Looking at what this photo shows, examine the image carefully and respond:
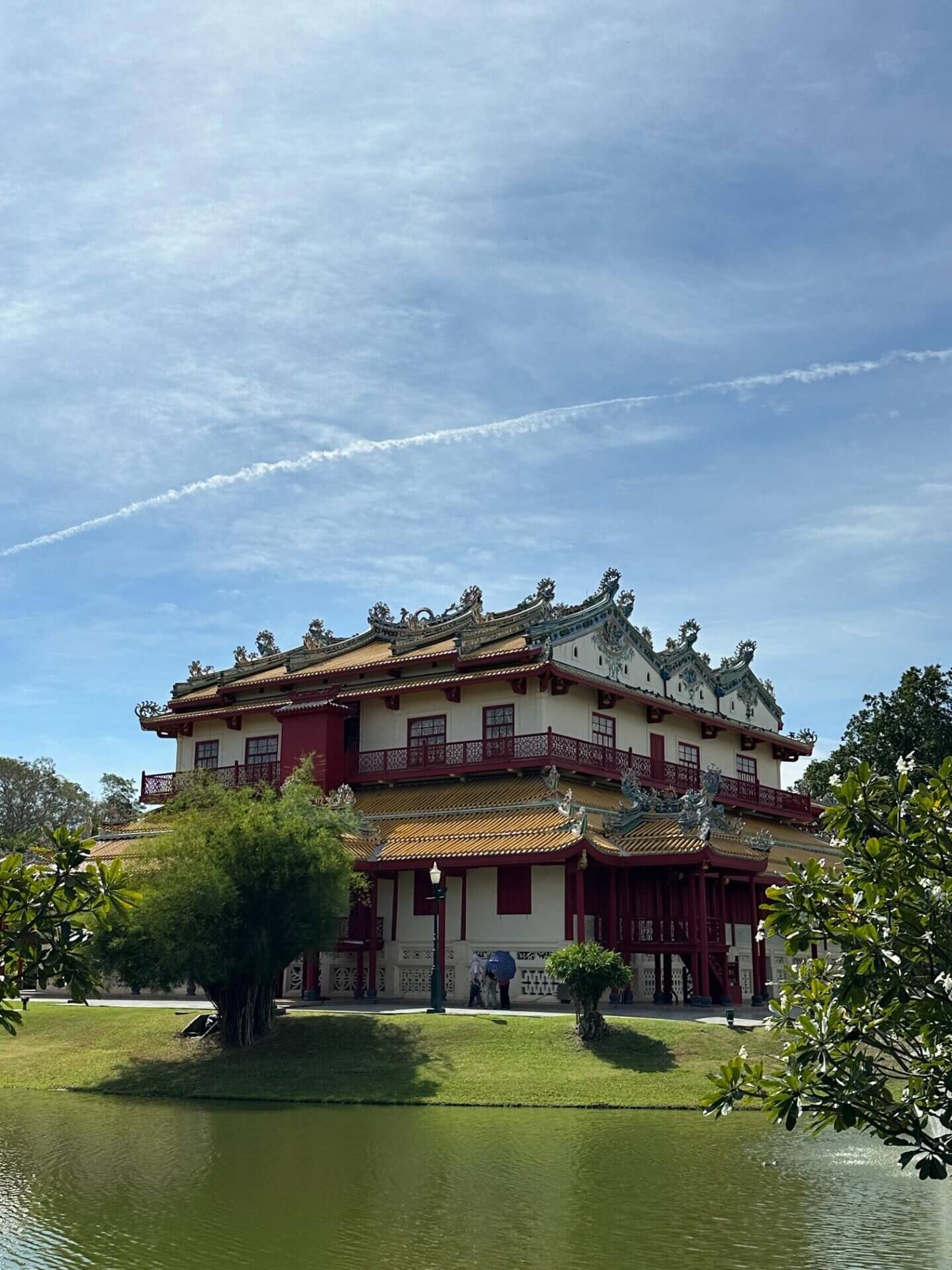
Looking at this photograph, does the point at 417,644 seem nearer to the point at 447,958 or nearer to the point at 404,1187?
the point at 447,958

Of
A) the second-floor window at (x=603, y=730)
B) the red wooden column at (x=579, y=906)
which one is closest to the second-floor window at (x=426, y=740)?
the second-floor window at (x=603, y=730)

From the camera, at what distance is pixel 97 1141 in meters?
20.8

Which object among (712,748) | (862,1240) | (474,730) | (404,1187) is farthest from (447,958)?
(862,1240)

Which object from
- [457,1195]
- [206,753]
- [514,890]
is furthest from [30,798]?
[457,1195]

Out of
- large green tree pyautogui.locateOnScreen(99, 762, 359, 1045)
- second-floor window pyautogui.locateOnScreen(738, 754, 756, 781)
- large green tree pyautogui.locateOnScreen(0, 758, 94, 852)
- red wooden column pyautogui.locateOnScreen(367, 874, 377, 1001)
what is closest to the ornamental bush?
large green tree pyautogui.locateOnScreen(99, 762, 359, 1045)

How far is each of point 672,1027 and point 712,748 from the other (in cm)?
2266

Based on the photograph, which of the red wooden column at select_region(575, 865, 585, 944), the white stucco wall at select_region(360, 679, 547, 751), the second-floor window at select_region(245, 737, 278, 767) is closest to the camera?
the red wooden column at select_region(575, 865, 585, 944)

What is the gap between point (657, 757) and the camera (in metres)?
45.9

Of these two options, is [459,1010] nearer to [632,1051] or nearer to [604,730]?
[632,1051]

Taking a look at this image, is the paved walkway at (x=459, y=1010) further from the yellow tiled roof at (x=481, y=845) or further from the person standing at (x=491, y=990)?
the yellow tiled roof at (x=481, y=845)

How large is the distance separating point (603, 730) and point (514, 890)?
8379 millimetres

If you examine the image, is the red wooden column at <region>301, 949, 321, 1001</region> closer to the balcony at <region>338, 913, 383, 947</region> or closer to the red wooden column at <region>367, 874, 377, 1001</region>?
the balcony at <region>338, 913, 383, 947</region>

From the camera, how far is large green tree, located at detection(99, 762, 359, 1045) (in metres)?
27.6

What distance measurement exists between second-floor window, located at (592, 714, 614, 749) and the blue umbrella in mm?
9824
